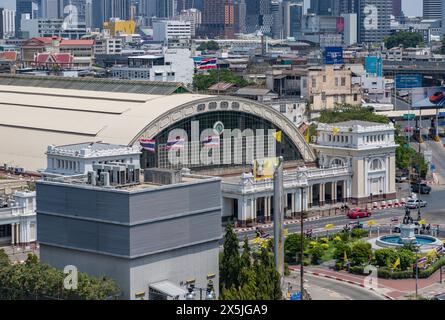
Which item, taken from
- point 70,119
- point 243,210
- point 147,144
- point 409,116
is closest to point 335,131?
point 243,210

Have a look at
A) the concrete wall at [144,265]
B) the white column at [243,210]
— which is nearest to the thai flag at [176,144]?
the white column at [243,210]

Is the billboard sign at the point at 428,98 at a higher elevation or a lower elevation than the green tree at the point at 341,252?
higher

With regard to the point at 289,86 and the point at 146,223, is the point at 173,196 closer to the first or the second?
the point at 146,223

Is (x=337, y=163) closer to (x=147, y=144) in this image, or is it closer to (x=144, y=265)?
(x=147, y=144)

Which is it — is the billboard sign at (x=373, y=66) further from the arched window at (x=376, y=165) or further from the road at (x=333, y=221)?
the road at (x=333, y=221)

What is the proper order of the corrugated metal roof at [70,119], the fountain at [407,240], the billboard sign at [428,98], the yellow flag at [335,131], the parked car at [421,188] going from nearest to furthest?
the fountain at [407,240], the corrugated metal roof at [70,119], the yellow flag at [335,131], the parked car at [421,188], the billboard sign at [428,98]

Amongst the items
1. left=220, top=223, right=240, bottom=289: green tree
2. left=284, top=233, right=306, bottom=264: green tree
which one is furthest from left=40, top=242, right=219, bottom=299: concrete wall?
left=284, top=233, right=306, bottom=264: green tree

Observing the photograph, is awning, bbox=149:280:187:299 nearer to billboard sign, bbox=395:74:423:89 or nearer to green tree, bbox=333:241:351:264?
green tree, bbox=333:241:351:264

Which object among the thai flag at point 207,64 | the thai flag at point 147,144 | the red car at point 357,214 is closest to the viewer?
the thai flag at point 147,144
